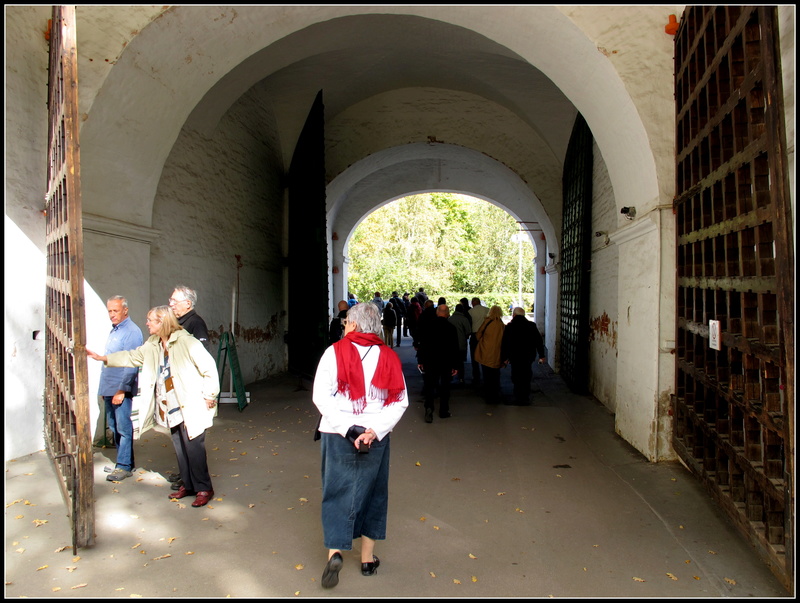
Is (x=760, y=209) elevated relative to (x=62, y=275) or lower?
elevated

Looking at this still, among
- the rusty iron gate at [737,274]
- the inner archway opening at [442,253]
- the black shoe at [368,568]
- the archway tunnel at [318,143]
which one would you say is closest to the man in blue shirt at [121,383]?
the archway tunnel at [318,143]

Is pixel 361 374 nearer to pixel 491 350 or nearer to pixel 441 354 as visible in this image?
pixel 441 354

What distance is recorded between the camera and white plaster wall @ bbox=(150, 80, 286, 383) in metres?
7.46

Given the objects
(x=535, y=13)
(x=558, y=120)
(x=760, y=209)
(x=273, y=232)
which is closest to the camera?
(x=760, y=209)

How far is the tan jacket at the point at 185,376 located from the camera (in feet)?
13.3

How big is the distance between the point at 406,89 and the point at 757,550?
10.2 m

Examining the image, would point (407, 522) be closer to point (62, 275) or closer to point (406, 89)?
point (62, 275)

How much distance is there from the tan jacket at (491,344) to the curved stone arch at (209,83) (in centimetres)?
285

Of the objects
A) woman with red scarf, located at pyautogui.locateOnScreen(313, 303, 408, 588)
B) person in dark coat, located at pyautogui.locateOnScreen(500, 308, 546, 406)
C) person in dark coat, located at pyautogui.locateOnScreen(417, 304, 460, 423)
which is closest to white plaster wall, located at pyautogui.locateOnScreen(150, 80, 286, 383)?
person in dark coat, located at pyautogui.locateOnScreen(417, 304, 460, 423)

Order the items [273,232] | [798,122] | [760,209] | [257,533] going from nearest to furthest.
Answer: [798,122] → [760,209] → [257,533] → [273,232]

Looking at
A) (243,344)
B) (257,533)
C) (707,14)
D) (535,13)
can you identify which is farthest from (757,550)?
(243,344)

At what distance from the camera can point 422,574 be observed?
Result: 319cm

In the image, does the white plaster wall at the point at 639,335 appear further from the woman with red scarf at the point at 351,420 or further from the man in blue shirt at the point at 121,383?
the man in blue shirt at the point at 121,383

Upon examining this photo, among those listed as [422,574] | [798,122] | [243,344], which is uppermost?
[798,122]
